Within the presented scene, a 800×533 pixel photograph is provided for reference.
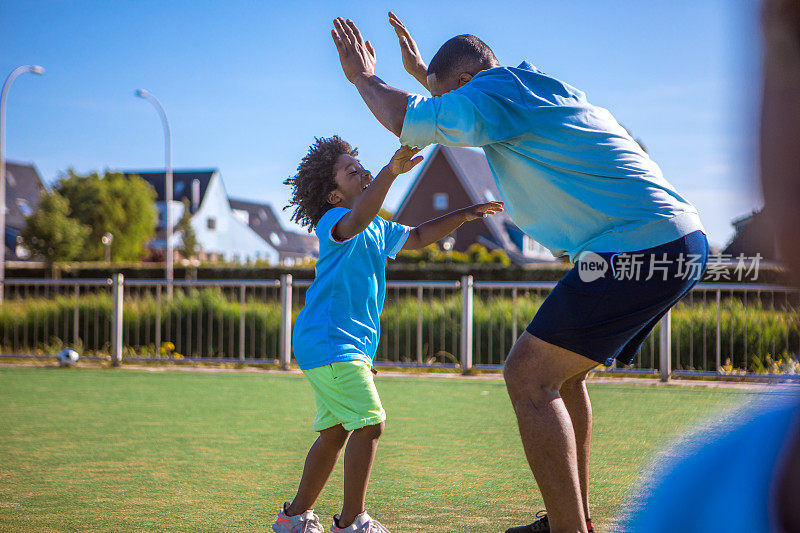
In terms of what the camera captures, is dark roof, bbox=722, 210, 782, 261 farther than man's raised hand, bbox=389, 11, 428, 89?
No

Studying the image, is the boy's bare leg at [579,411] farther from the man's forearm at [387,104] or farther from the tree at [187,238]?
the tree at [187,238]

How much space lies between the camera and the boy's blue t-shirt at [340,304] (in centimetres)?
335

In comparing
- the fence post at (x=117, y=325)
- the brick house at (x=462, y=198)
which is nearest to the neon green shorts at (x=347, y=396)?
the fence post at (x=117, y=325)

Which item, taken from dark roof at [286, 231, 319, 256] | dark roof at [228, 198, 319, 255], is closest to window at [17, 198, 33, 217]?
dark roof at [228, 198, 319, 255]

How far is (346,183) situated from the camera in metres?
3.63

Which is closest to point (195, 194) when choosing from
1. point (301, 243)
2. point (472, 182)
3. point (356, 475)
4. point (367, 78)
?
point (301, 243)

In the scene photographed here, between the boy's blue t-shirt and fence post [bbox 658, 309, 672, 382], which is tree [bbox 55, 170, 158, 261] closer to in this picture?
fence post [bbox 658, 309, 672, 382]

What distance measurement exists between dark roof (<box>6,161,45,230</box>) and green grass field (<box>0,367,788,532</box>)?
211ft

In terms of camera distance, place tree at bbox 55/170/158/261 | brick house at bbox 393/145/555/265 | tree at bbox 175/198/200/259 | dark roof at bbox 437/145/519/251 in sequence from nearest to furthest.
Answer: dark roof at bbox 437/145/519/251
brick house at bbox 393/145/555/265
tree at bbox 55/170/158/261
tree at bbox 175/198/200/259

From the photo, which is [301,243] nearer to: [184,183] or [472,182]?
[184,183]

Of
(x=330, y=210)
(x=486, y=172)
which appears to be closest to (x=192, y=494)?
(x=330, y=210)

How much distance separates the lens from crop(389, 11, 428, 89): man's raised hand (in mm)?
3439

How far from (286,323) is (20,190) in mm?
66686

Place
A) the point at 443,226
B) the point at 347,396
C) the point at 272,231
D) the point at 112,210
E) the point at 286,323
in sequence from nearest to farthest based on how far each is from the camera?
the point at 347,396, the point at 443,226, the point at 286,323, the point at 112,210, the point at 272,231
